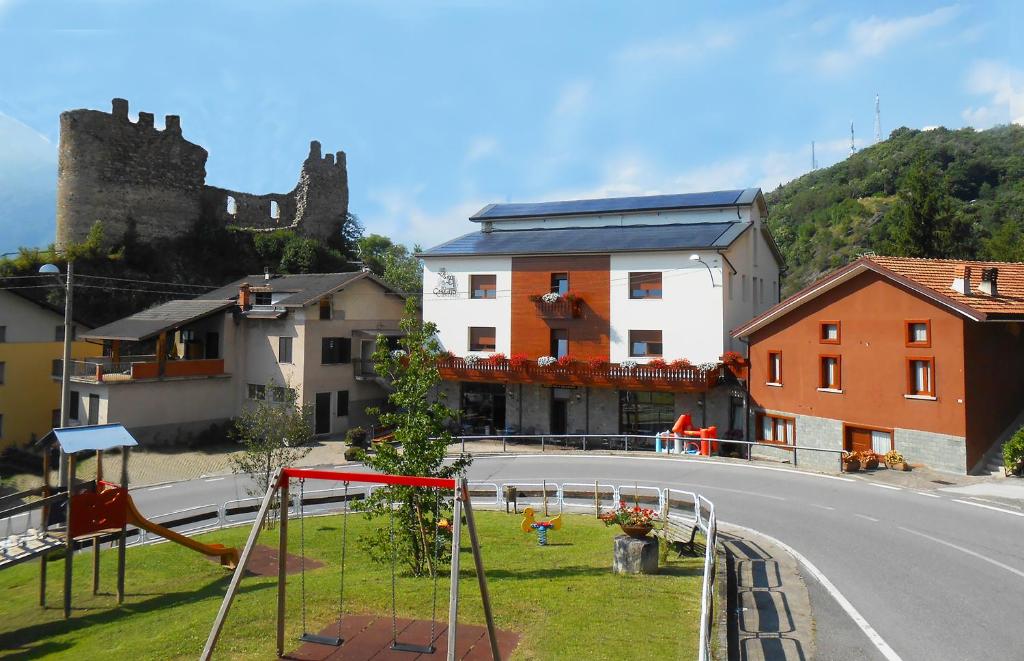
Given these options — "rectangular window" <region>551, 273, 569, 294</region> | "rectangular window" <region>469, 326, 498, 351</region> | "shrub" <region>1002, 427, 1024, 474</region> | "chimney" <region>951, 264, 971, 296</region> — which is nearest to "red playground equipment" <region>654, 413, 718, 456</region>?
"rectangular window" <region>551, 273, 569, 294</region>

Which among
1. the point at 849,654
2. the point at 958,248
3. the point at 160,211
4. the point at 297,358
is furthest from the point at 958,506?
the point at 160,211

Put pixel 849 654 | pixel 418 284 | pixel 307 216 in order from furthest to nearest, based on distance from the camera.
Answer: pixel 418 284, pixel 307 216, pixel 849 654

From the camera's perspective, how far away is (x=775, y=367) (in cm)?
2934

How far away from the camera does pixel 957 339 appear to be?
903 inches

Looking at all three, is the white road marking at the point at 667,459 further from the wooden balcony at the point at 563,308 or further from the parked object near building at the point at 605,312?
the wooden balcony at the point at 563,308

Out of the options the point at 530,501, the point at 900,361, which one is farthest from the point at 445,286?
the point at 900,361

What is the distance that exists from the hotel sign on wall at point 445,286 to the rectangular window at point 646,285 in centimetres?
971

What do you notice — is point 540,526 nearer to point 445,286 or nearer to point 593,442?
point 593,442

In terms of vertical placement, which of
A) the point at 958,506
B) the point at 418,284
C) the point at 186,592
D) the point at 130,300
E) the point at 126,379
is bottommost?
the point at 186,592

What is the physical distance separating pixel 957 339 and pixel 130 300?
4589 centimetres

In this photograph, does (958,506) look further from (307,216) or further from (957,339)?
(307,216)

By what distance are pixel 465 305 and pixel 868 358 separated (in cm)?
1966

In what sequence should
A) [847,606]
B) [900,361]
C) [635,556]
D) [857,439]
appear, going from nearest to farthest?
[847,606], [635,556], [900,361], [857,439]

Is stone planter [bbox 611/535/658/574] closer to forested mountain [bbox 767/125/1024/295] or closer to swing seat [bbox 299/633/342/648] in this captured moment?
swing seat [bbox 299/633/342/648]
